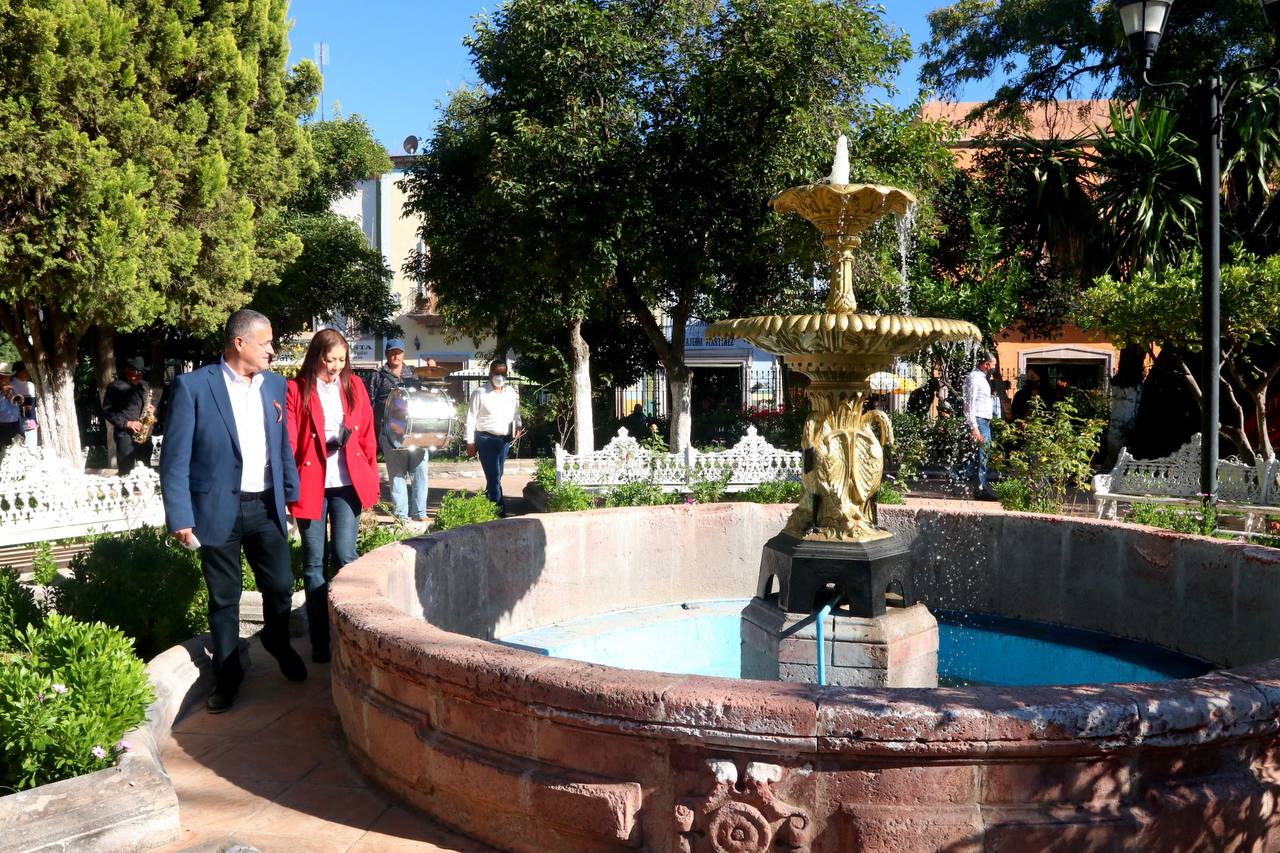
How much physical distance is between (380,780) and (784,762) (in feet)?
4.89

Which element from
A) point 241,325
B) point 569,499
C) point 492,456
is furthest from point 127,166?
point 241,325

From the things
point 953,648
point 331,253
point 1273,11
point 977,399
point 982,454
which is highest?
point 331,253

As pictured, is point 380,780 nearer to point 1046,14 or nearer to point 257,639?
point 257,639

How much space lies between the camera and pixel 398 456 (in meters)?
9.57

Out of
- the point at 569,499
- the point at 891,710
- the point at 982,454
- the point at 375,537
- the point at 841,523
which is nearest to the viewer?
the point at 891,710

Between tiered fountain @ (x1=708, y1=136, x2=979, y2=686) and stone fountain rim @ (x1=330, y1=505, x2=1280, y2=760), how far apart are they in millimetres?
1955

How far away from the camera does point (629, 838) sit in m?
2.89

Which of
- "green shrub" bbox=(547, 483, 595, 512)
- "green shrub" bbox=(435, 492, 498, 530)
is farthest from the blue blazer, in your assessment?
"green shrub" bbox=(547, 483, 595, 512)

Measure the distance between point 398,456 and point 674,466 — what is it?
3266 mm

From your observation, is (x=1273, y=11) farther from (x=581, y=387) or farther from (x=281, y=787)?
(x=581, y=387)

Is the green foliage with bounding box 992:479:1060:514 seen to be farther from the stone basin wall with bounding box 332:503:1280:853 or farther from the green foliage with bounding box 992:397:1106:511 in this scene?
the stone basin wall with bounding box 332:503:1280:853

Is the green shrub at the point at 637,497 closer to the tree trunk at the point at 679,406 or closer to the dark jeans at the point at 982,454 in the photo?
the dark jeans at the point at 982,454

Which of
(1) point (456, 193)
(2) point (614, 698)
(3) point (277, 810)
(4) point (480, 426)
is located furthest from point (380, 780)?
(1) point (456, 193)

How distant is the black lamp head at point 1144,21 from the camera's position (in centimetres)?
723
